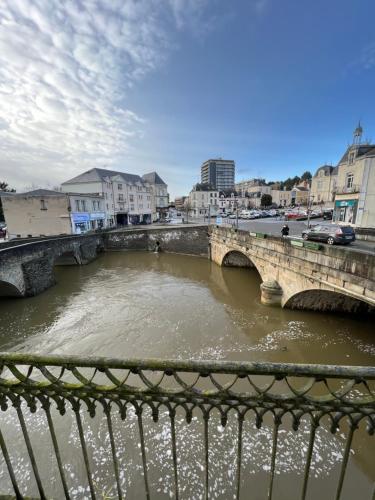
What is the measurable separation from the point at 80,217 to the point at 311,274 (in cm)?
2915

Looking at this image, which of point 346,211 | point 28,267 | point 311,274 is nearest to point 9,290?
point 28,267

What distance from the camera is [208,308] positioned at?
12.2 meters

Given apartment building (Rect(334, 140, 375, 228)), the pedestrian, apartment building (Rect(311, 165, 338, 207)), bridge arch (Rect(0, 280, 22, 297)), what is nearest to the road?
apartment building (Rect(334, 140, 375, 228))

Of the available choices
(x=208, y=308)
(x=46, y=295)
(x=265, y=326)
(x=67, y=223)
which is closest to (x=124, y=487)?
(x=265, y=326)

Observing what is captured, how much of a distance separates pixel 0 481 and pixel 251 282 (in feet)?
47.9

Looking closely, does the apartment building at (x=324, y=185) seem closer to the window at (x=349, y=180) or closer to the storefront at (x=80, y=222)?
the window at (x=349, y=180)

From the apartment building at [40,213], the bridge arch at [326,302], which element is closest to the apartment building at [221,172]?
the apartment building at [40,213]

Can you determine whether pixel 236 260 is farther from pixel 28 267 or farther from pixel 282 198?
pixel 282 198

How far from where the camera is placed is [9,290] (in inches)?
530

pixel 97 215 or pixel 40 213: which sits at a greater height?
pixel 40 213

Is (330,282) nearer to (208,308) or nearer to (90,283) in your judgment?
(208,308)

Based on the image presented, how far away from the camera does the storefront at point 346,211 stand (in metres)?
24.9

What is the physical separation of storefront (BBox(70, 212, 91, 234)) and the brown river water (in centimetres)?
1135

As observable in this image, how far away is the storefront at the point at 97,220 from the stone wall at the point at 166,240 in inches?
241
